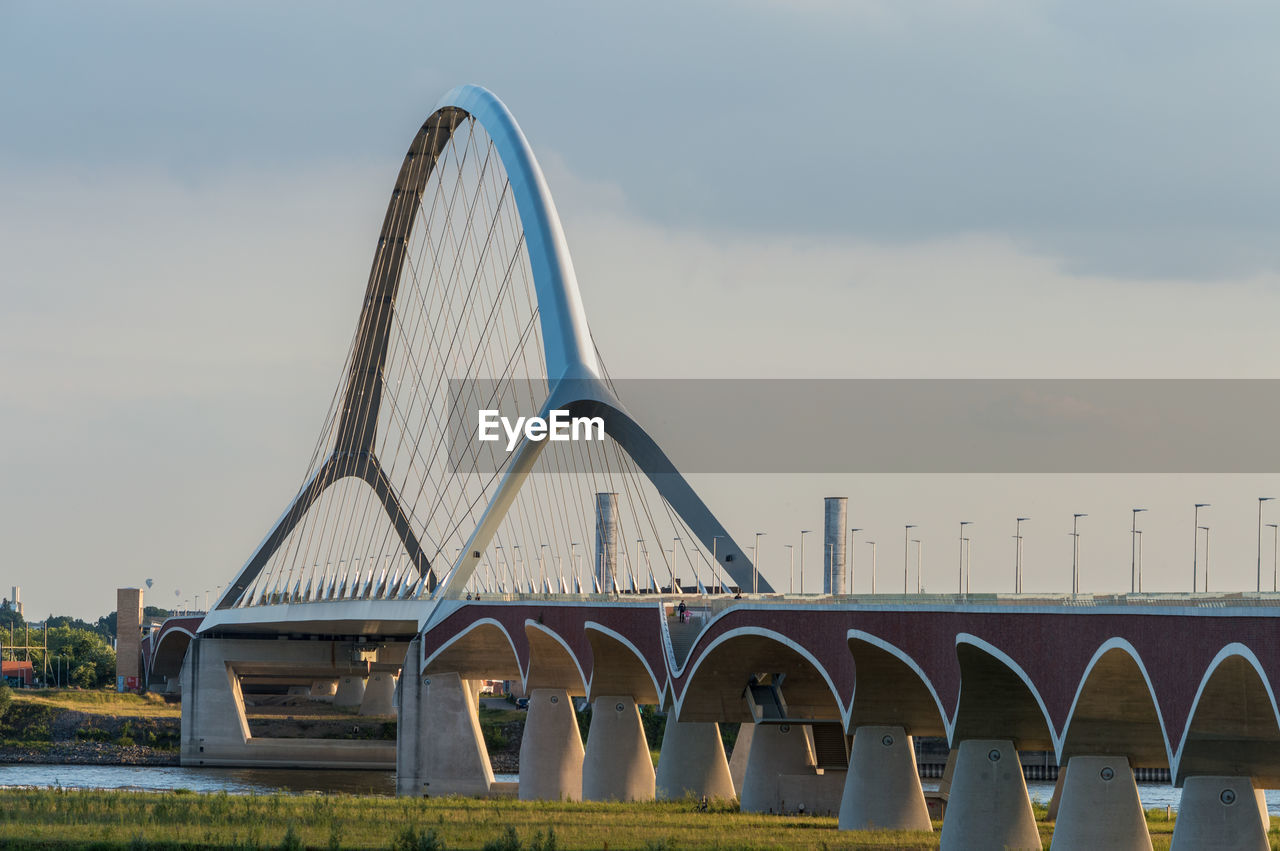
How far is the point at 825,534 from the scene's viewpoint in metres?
114

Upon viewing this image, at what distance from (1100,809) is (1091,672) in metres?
3.80

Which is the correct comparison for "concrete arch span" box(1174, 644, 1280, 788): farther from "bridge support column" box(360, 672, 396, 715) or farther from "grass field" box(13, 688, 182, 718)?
"bridge support column" box(360, 672, 396, 715)

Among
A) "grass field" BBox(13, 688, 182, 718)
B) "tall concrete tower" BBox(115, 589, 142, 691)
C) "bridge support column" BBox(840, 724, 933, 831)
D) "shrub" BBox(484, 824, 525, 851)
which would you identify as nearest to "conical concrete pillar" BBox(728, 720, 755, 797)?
"bridge support column" BBox(840, 724, 933, 831)

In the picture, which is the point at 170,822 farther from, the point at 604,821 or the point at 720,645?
the point at 720,645

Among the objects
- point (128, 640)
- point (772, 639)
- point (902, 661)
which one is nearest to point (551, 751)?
point (772, 639)

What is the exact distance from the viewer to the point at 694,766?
86188 mm

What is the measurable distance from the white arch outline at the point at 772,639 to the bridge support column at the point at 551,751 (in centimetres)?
1789

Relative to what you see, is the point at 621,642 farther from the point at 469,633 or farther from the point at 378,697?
the point at 378,697

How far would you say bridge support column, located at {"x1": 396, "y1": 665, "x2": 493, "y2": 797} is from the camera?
103125 millimetres

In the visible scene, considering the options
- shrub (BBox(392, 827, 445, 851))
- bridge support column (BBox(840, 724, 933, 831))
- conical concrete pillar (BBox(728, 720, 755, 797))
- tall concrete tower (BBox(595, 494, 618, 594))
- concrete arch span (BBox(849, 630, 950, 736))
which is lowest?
conical concrete pillar (BBox(728, 720, 755, 797))

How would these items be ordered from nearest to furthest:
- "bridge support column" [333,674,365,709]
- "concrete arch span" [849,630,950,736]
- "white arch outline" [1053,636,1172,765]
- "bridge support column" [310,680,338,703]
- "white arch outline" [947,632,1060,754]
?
1. "white arch outline" [1053,636,1172,765]
2. "white arch outline" [947,632,1060,754]
3. "concrete arch span" [849,630,950,736]
4. "bridge support column" [333,674,365,709]
5. "bridge support column" [310,680,338,703]

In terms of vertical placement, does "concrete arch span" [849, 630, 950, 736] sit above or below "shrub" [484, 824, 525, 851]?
above

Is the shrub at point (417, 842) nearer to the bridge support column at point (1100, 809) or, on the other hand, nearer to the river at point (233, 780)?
the bridge support column at point (1100, 809)

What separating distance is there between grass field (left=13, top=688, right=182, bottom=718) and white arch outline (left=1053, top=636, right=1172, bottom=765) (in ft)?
363
